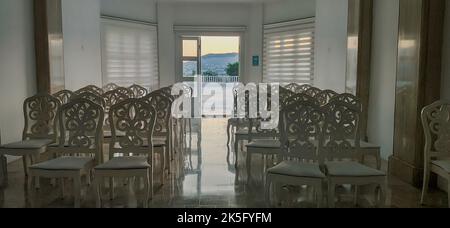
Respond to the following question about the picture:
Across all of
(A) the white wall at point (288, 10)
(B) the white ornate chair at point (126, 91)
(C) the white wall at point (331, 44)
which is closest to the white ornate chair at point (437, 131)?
(C) the white wall at point (331, 44)

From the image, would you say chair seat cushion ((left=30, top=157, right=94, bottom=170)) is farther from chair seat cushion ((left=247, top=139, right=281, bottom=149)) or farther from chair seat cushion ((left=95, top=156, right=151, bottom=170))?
chair seat cushion ((left=247, top=139, right=281, bottom=149))

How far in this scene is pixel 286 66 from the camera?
9.92 m

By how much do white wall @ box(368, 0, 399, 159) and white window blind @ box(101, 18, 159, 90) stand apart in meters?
5.33

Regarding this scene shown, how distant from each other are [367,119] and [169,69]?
→ 5526 mm

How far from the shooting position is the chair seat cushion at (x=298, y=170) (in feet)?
11.0

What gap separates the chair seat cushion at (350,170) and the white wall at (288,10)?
19.9 ft

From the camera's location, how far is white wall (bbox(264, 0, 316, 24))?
9216mm

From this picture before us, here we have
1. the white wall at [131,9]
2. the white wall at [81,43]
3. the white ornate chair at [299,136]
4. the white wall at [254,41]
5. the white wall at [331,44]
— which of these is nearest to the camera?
the white ornate chair at [299,136]

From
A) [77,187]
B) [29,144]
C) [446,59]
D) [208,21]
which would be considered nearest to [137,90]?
[29,144]

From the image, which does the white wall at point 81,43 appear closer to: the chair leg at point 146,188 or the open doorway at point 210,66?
the open doorway at point 210,66

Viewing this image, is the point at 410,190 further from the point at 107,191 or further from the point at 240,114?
the point at 107,191

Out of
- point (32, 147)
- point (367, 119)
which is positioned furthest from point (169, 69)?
point (32, 147)

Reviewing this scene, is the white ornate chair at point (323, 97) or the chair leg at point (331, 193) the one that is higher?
the white ornate chair at point (323, 97)

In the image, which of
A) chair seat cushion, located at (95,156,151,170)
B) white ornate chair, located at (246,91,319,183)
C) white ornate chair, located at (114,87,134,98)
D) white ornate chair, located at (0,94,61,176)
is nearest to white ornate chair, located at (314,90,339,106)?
white ornate chair, located at (246,91,319,183)
